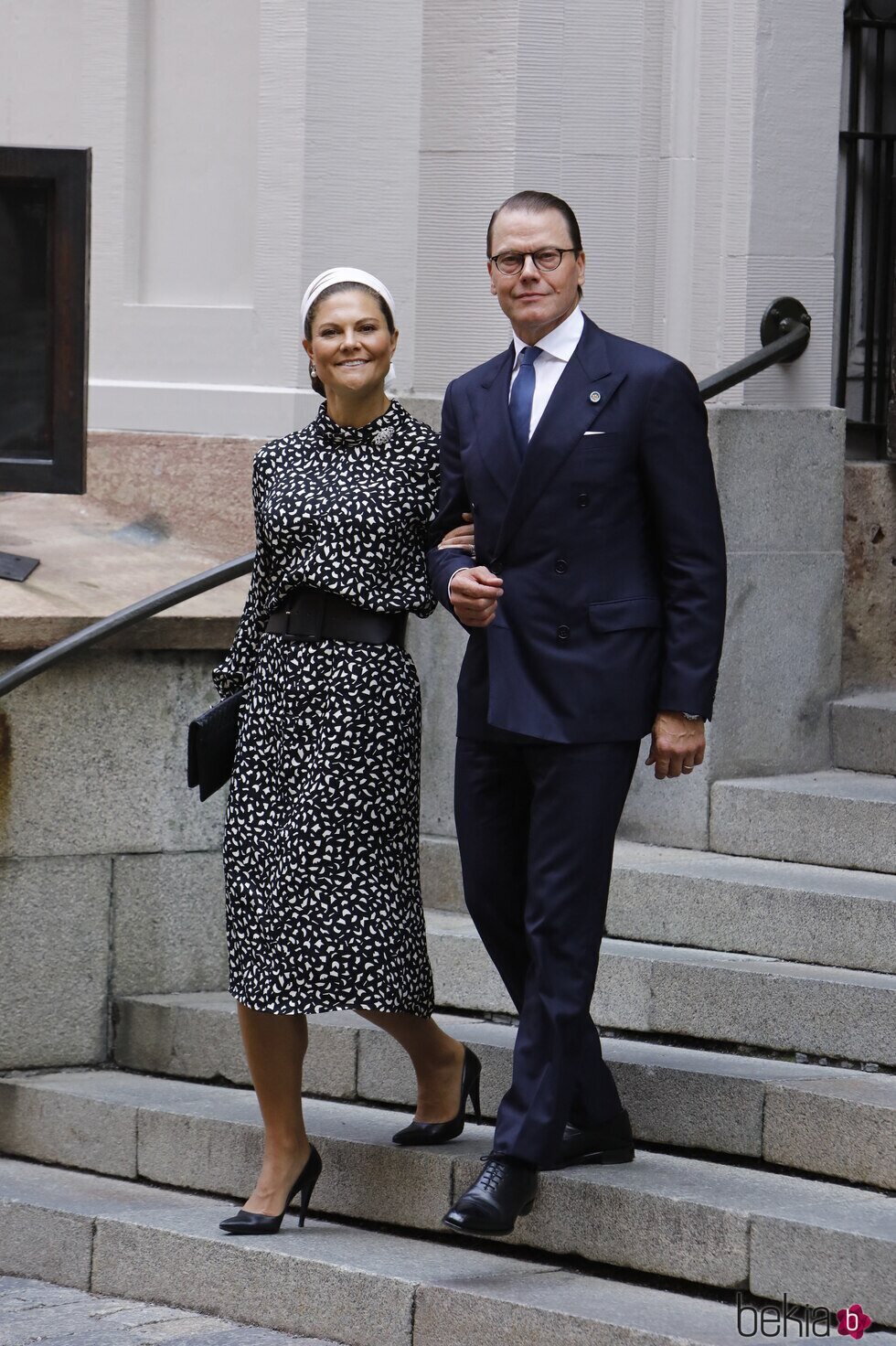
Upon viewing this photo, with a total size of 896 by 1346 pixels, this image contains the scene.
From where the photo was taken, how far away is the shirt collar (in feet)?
14.3

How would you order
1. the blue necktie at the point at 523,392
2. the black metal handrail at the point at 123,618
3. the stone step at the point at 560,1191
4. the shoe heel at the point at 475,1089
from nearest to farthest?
the stone step at the point at 560,1191, the blue necktie at the point at 523,392, the shoe heel at the point at 475,1089, the black metal handrail at the point at 123,618

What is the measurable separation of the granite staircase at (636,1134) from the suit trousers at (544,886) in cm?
34

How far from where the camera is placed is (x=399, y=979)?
4727mm

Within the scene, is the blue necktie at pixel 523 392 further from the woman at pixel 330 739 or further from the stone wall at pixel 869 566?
the stone wall at pixel 869 566

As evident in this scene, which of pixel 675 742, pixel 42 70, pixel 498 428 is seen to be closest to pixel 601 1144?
pixel 675 742

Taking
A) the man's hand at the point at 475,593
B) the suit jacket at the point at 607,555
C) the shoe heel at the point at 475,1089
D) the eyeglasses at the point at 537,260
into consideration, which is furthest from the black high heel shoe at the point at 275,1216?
the eyeglasses at the point at 537,260

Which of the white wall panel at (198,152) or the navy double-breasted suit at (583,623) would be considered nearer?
the navy double-breasted suit at (583,623)

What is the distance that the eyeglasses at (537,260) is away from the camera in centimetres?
428

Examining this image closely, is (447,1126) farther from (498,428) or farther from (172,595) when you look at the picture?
(172,595)

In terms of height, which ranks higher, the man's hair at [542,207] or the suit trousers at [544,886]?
the man's hair at [542,207]

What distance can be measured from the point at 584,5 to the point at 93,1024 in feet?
10.5

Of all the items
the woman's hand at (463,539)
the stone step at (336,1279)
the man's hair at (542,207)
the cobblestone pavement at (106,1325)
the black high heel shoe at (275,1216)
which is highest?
the man's hair at (542,207)

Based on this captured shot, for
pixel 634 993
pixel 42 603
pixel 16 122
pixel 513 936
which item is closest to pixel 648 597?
pixel 513 936

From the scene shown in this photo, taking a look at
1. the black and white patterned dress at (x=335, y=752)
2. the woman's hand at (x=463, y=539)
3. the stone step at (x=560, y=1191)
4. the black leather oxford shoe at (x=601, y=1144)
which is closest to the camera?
the stone step at (x=560, y=1191)
